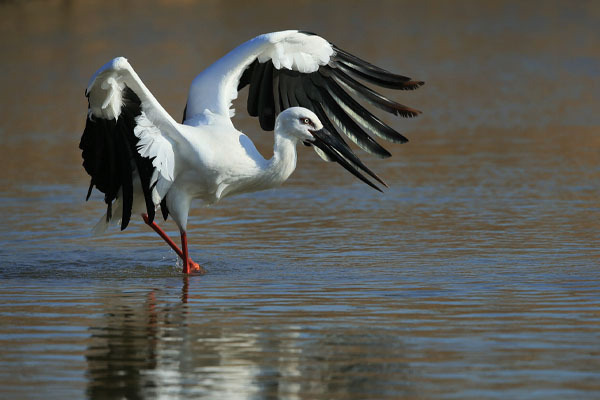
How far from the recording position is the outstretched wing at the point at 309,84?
417 inches

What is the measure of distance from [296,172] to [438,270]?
617cm

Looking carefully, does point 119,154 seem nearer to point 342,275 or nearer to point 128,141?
point 128,141

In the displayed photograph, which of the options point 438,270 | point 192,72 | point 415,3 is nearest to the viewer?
point 438,270

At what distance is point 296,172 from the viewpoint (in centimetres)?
1555

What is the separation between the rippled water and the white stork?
58 centimetres

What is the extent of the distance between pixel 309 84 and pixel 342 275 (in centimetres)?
223

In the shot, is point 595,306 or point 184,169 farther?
point 184,169

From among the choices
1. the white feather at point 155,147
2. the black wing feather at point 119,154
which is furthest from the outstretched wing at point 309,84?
the black wing feather at point 119,154

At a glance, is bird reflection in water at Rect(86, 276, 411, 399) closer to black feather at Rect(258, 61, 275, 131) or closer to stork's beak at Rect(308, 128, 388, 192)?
stork's beak at Rect(308, 128, 388, 192)

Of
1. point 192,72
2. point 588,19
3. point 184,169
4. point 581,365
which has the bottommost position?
point 581,365

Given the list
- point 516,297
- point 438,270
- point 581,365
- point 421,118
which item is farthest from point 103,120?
point 421,118

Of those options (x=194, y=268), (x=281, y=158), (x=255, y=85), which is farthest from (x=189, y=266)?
(x=255, y=85)

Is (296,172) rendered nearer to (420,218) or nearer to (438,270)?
(420,218)

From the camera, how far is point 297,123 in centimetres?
1011
